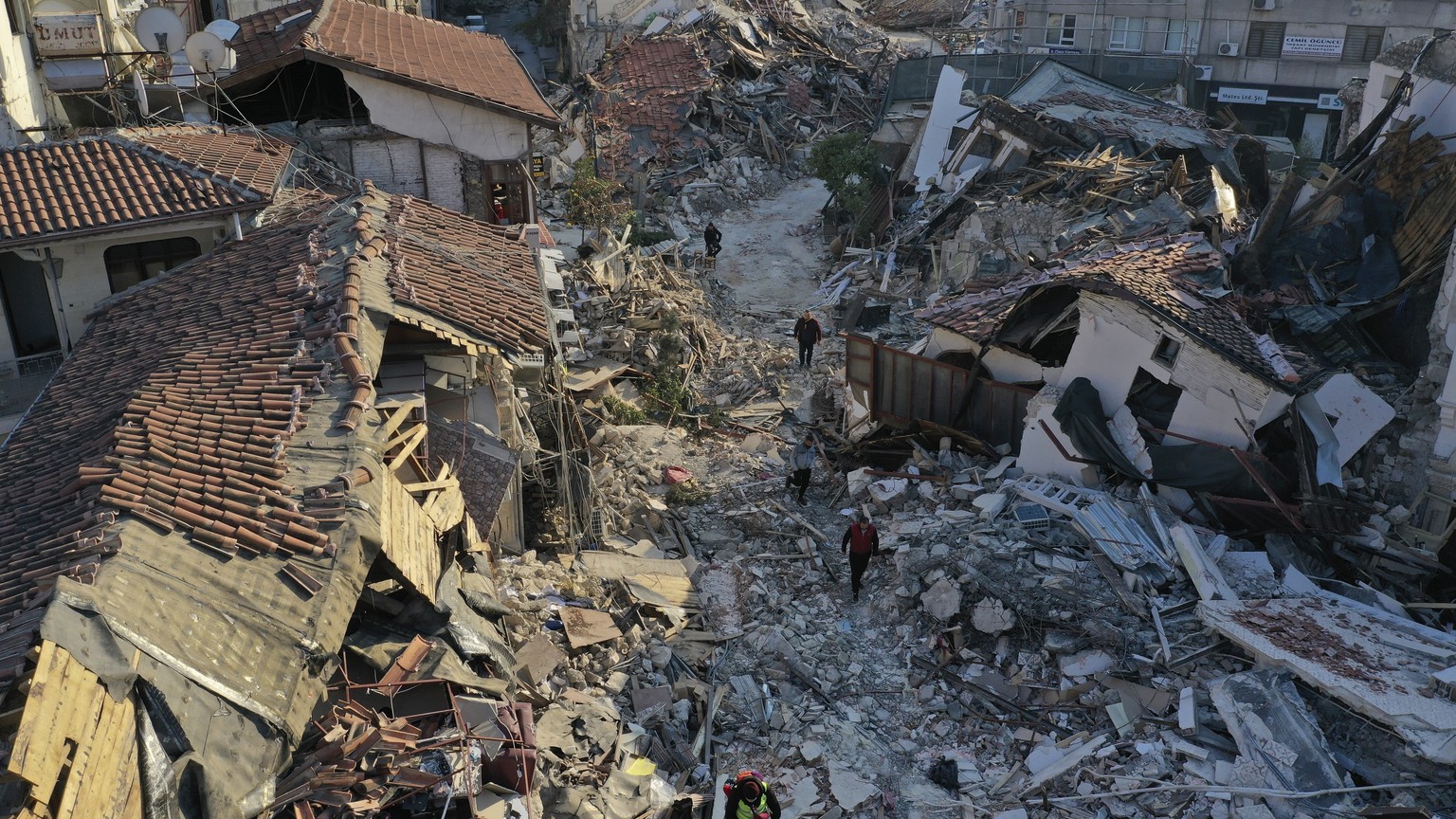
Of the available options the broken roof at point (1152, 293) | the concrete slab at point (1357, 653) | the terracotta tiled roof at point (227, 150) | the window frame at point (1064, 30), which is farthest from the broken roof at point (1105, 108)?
the terracotta tiled roof at point (227, 150)

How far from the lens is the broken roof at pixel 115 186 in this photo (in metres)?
14.4

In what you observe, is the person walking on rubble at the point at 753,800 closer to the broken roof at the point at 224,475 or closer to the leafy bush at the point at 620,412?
the broken roof at the point at 224,475

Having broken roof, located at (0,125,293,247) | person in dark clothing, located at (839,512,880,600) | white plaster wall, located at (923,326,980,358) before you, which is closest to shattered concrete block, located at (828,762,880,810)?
person in dark clothing, located at (839,512,880,600)

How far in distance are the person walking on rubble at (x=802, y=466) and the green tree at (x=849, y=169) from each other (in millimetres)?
12975

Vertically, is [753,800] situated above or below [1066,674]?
above

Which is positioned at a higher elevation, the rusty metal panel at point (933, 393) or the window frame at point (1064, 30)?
the window frame at point (1064, 30)

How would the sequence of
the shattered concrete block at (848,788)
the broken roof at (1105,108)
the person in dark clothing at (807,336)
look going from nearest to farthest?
the shattered concrete block at (848,788)
the person in dark clothing at (807,336)
the broken roof at (1105,108)

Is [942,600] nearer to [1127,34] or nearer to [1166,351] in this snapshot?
[1166,351]

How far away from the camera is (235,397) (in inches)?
421

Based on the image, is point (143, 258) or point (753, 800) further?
point (143, 258)

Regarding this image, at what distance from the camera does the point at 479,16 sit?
4372 cm

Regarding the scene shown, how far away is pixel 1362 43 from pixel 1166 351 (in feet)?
94.9

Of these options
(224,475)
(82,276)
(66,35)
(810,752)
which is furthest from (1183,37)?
(224,475)

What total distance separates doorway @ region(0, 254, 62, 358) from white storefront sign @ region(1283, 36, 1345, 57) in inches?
1438
